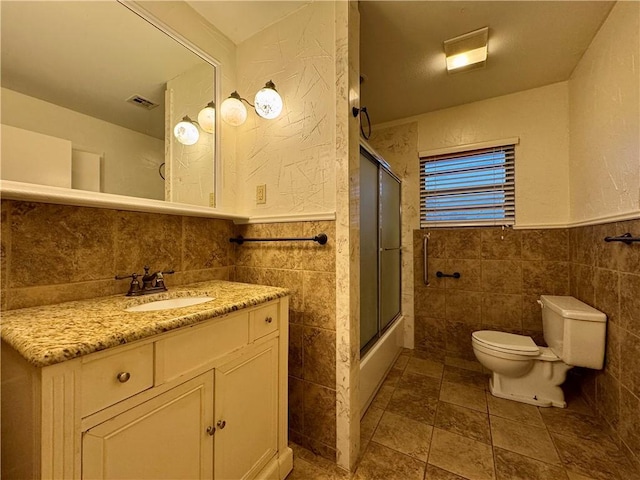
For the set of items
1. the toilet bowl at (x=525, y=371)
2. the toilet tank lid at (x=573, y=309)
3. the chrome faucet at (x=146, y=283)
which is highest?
the chrome faucet at (x=146, y=283)

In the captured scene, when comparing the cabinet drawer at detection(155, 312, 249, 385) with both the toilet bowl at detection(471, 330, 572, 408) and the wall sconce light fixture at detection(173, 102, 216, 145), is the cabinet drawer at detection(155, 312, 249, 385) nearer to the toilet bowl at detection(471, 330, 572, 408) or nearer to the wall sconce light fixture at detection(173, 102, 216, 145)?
the wall sconce light fixture at detection(173, 102, 216, 145)

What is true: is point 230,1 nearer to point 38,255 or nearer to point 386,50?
point 386,50

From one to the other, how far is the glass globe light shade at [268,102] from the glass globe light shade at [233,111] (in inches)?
4.8

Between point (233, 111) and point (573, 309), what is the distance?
239 centimetres

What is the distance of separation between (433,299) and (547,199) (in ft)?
4.13

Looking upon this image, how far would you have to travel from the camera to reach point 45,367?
504 mm

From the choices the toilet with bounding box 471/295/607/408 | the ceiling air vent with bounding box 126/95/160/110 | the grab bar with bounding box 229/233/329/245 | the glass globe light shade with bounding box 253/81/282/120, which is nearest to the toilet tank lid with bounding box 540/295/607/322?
the toilet with bounding box 471/295/607/408

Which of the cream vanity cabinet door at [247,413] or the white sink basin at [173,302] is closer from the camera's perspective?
the cream vanity cabinet door at [247,413]

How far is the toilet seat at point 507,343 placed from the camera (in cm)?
169

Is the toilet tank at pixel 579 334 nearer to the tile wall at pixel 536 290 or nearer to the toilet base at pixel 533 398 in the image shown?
the tile wall at pixel 536 290

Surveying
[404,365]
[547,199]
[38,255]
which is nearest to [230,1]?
[38,255]

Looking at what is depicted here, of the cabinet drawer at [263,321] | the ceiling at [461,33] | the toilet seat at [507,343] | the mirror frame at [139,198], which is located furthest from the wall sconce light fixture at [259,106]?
the toilet seat at [507,343]

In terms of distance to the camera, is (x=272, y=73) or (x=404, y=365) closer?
(x=272, y=73)

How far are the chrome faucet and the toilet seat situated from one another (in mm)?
2071
